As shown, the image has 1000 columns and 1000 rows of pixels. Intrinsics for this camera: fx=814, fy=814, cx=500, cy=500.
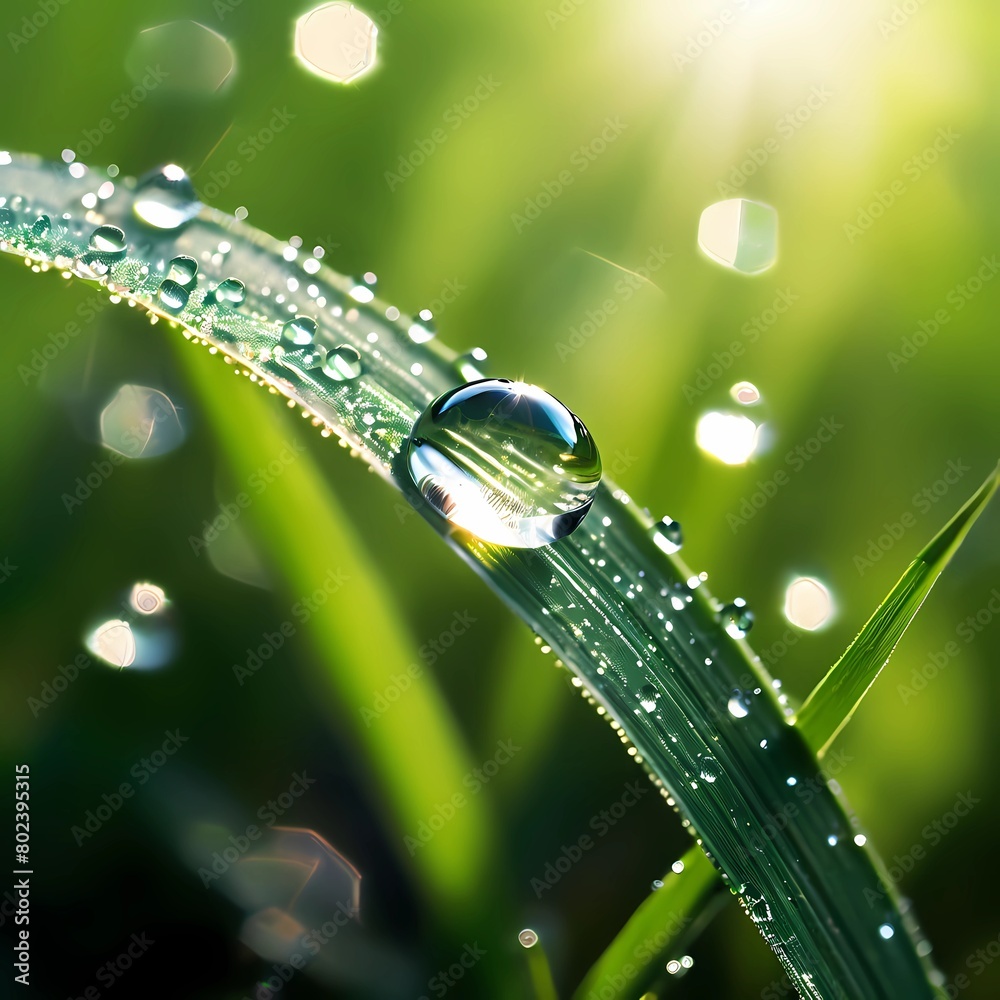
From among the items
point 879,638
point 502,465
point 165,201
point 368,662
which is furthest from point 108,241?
point 879,638

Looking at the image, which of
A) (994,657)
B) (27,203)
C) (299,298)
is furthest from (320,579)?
(994,657)

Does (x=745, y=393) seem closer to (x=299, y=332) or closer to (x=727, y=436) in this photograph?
(x=727, y=436)

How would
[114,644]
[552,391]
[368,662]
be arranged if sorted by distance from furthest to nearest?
[552,391], [114,644], [368,662]

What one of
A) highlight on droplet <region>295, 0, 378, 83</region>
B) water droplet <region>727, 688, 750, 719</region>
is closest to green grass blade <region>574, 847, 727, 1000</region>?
water droplet <region>727, 688, 750, 719</region>

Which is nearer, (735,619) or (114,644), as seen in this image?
(735,619)

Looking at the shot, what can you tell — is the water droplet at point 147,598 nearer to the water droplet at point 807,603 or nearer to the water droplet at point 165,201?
the water droplet at point 165,201

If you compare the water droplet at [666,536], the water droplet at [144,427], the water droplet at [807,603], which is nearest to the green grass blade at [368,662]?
the water droplet at [144,427]
